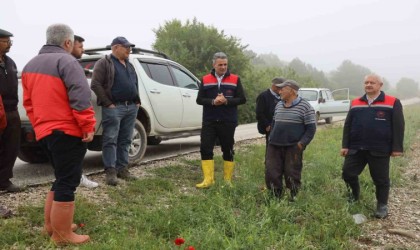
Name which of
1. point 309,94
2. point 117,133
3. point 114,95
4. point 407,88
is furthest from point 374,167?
point 407,88

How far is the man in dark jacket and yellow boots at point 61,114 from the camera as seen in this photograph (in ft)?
10.9

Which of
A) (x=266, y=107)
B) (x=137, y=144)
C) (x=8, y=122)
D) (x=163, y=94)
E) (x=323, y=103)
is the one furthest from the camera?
(x=323, y=103)

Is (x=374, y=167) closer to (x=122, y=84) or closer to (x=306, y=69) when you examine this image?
(x=122, y=84)

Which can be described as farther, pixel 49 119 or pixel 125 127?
pixel 125 127

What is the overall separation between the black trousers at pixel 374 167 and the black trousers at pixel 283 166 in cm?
66

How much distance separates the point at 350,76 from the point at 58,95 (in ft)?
294

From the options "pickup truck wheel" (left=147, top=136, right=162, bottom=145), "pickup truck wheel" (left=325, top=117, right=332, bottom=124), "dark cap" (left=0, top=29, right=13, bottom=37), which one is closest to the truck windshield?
"pickup truck wheel" (left=325, top=117, right=332, bottom=124)

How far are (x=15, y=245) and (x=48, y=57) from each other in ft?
5.24

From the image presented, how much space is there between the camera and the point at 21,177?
604cm

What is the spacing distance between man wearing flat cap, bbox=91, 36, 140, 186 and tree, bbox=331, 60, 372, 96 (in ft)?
271

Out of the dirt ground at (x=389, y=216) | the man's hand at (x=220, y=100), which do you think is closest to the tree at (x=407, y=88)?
the dirt ground at (x=389, y=216)

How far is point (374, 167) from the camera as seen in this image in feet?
16.2

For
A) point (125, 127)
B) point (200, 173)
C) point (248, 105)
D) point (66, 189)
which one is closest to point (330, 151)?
point (200, 173)

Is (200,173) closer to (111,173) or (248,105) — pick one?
(111,173)
